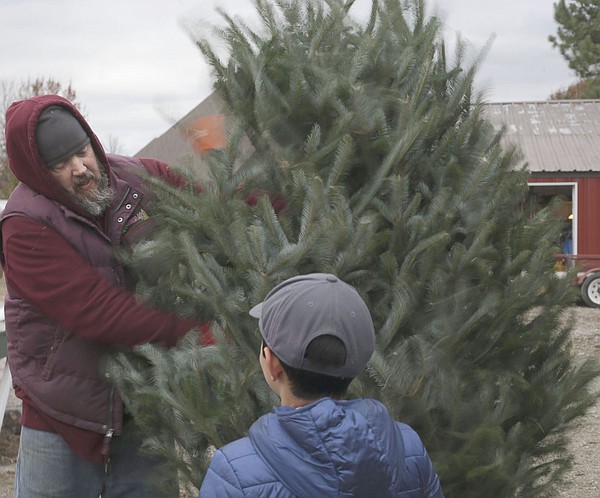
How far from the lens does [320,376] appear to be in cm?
167

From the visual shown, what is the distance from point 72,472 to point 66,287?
60cm

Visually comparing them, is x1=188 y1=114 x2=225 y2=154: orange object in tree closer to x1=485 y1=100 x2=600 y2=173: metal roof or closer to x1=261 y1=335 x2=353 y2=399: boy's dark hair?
x1=261 y1=335 x2=353 y2=399: boy's dark hair

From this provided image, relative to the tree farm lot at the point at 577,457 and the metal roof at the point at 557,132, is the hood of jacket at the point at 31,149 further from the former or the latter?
the metal roof at the point at 557,132

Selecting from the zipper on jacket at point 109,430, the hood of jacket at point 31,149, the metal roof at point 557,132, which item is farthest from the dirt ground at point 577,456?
the metal roof at point 557,132

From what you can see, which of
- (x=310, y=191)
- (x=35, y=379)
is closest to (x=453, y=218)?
(x=310, y=191)

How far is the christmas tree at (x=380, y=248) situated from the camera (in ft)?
6.64

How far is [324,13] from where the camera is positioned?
233cm

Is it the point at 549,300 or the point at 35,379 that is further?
the point at 35,379

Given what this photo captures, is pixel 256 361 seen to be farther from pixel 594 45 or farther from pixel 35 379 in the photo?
pixel 594 45

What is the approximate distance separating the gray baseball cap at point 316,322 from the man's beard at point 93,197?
1022mm

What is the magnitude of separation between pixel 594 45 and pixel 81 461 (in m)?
30.9

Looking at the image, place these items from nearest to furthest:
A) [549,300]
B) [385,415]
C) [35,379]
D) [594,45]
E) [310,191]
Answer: [385,415] → [310,191] → [549,300] → [35,379] → [594,45]

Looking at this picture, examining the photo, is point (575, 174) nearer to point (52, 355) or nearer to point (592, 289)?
point (592, 289)

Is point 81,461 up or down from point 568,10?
down
